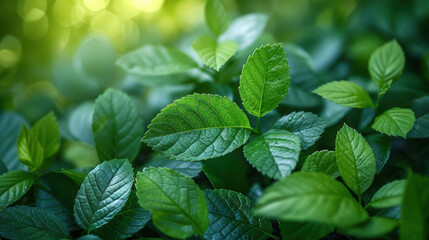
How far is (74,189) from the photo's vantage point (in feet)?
1.63

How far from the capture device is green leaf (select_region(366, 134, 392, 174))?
45 centimetres

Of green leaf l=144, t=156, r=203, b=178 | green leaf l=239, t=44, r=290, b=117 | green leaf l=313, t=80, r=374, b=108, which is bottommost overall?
green leaf l=144, t=156, r=203, b=178

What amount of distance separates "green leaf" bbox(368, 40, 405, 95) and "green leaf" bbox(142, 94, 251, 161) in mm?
237

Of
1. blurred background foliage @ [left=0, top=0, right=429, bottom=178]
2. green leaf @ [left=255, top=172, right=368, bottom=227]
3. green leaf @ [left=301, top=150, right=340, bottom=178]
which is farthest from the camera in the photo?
blurred background foliage @ [left=0, top=0, right=429, bottom=178]

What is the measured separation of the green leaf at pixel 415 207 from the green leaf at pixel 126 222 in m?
0.30

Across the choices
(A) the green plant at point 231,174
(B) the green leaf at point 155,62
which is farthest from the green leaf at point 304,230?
(B) the green leaf at point 155,62

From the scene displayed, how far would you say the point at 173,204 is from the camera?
40 centimetres

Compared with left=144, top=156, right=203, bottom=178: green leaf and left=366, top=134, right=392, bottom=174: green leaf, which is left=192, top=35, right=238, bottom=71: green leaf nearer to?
left=144, top=156, right=203, bottom=178: green leaf

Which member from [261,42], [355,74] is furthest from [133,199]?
[355,74]

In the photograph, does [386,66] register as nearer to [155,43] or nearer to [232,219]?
[232,219]

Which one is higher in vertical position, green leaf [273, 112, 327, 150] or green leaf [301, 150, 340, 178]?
green leaf [273, 112, 327, 150]

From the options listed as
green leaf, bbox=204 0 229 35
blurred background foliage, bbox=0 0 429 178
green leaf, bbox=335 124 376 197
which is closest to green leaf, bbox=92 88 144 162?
blurred background foliage, bbox=0 0 429 178

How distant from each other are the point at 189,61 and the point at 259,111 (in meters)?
0.21

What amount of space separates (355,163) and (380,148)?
8cm
